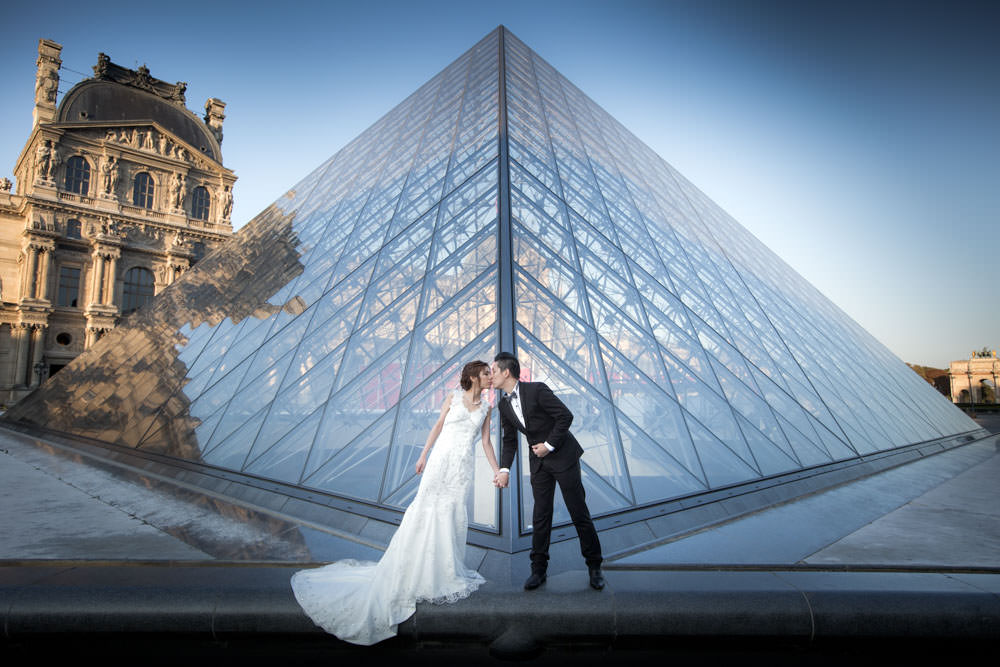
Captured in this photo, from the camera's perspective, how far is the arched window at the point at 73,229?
3953 centimetres

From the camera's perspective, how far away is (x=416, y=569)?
2.96m

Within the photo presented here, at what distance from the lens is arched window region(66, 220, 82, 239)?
130 feet

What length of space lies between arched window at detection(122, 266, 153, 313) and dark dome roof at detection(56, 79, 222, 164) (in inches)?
511

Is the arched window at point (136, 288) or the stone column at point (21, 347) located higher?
the arched window at point (136, 288)

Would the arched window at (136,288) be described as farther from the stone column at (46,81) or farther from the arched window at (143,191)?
the stone column at (46,81)

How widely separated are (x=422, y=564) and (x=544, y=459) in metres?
0.94

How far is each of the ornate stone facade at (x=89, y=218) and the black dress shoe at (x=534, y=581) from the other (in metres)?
46.1

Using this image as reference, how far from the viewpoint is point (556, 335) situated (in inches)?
215

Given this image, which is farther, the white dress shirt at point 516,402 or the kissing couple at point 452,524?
the white dress shirt at point 516,402

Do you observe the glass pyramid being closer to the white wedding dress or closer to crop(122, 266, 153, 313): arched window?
the white wedding dress

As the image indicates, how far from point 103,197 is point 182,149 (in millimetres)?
8486

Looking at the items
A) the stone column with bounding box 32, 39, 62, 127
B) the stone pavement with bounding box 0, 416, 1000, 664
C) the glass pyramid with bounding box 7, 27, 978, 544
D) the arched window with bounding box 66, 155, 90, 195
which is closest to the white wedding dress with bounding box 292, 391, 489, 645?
the stone pavement with bounding box 0, 416, 1000, 664

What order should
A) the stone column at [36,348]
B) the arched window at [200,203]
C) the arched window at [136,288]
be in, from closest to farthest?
the stone column at [36,348]
the arched window at [136,288]
the arched window at [200,203]

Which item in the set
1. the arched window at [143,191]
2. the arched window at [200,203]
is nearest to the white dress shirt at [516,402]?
the arched window at [143,191]
